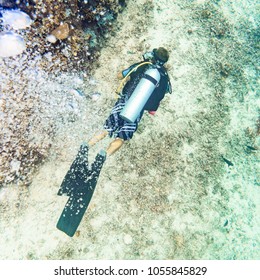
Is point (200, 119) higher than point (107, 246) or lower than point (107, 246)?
higher

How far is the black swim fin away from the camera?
13.6 feet

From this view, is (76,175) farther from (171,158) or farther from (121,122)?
(171,158)

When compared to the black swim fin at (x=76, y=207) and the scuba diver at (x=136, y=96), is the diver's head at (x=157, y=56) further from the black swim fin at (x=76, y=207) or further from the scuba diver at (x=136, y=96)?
the black swim fin at (x=76, y=207)

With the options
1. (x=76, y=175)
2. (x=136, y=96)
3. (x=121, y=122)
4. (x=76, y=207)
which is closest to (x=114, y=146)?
(x=121, y=122)

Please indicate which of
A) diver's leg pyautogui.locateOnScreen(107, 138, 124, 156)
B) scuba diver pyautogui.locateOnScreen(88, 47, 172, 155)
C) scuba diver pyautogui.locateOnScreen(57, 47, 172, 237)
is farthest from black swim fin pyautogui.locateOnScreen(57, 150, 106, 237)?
scuba diver pyautogui.locateOnScreen(88, 47, 172, 155)

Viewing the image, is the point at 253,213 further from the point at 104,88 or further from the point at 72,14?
the point at 72,14

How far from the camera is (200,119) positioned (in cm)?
481

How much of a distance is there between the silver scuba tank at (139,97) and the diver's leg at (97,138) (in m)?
0.46

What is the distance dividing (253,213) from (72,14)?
16.5ft

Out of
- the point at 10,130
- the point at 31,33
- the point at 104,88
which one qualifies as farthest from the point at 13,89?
the point at 104,88

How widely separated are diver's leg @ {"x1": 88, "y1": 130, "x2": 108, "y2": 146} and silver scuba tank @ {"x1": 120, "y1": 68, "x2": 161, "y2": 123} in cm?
46

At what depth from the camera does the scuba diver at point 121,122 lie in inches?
164

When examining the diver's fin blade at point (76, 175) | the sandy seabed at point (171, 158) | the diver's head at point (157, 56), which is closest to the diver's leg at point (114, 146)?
the sandy seabed at point (171, 158)

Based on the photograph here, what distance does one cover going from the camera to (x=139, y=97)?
4145mm
